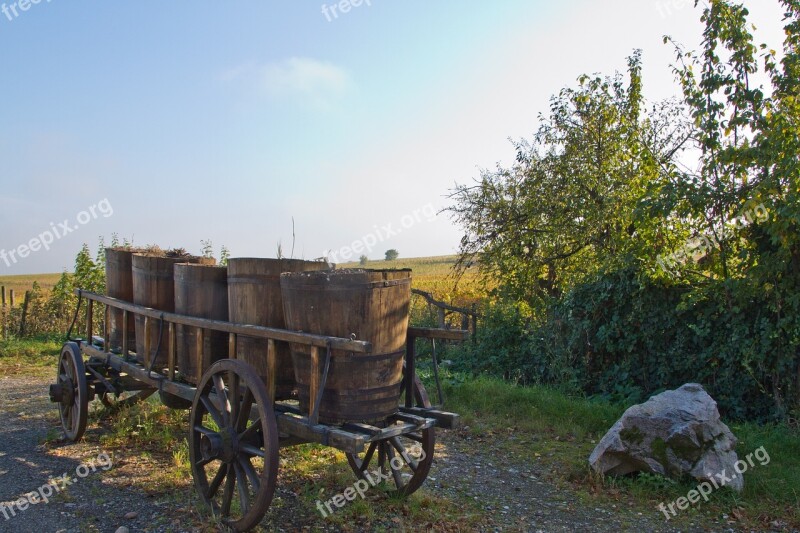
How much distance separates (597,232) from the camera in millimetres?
11031

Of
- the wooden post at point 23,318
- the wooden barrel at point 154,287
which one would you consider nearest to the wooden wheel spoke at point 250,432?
the wooden barrel at point 154,287

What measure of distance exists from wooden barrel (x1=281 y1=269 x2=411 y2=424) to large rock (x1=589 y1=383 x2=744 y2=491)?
8.31ft

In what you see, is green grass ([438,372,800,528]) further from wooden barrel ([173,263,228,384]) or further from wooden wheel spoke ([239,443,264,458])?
wooden barrel ([173,263,228,384])

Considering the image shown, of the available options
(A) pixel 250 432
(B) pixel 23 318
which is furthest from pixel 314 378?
(B) pixel 23 318

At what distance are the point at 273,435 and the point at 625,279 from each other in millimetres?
5917

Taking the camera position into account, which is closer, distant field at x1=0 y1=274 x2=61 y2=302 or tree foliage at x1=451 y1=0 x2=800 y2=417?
tree foliage at x1=451 y1=0 x2=800 y2=417

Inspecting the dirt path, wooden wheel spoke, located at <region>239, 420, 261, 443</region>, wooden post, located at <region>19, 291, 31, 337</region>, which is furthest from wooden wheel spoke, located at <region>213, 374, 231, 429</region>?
wooden post, located at <region>19, 291, 31, 337</region>

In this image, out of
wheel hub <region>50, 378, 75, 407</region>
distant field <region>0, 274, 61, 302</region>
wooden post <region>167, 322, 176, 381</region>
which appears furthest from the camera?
distant field <region>0, 274, 61, 302</region>

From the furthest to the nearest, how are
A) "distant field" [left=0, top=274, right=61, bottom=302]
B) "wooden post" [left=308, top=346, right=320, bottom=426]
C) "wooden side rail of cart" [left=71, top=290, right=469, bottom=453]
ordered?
"distant field" [left=0, top=274, right=61, bottom=302] < "wooden post" [left=308, top=346, right=320, bottom=426] < "wooden side rail of cart" [left=71, top=290, right=469, bottom=453]

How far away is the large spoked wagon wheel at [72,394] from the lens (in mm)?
5871

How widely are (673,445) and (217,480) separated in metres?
3.86

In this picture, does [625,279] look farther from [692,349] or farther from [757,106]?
[757,106]

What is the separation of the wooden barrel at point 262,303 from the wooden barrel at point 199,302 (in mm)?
509

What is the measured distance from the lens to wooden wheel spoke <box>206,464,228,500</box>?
13.9 ft
